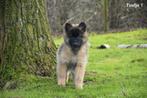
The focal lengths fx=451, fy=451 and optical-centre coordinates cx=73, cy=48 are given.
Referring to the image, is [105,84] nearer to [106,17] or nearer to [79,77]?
[79,77]

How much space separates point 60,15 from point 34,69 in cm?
2333

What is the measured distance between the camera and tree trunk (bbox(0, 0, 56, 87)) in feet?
36.1

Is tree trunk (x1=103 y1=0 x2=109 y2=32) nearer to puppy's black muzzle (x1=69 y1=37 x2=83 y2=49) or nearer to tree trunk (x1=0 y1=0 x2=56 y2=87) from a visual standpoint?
tree trunk (x1=0 y1=0 x2=56 y2=87)

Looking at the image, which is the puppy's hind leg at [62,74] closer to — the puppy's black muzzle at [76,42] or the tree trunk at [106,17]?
the puppy's black muzzle at [76,42]

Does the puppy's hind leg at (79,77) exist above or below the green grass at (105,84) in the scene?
above

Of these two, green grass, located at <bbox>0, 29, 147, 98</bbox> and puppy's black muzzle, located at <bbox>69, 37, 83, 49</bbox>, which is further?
puppy's black muzzle, located at <bbox>69, 37, 83, 49</bbox>

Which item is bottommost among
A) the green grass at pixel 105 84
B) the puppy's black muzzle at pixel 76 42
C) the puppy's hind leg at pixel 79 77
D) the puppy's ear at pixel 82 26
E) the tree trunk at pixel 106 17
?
the tree trunk at pixel 106 17

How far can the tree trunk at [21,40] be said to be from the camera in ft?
36.1

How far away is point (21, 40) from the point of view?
11031 mm

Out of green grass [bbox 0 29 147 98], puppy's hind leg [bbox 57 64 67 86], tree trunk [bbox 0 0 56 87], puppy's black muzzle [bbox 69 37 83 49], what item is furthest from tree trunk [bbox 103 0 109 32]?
puppy's black muzzle [bbox 69 37 83 49]

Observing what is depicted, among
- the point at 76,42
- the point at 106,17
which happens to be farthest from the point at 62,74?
the point at 106,17

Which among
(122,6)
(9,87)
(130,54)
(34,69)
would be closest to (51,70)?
(34,69)

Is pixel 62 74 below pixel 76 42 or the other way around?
below

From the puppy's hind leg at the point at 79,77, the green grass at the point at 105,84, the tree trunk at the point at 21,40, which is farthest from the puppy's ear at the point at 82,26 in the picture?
the tree trunk at the point at 21,40
